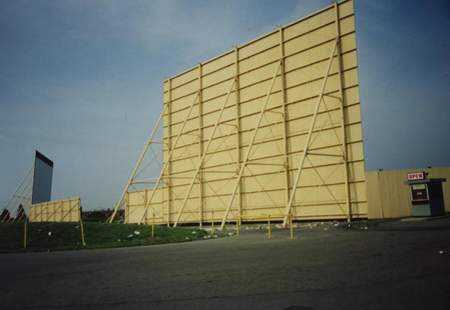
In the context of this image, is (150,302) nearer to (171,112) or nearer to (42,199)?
(171,112)

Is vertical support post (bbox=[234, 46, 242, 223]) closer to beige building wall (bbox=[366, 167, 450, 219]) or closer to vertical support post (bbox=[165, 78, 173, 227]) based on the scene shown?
vertical support post (bbox=[165, 78, 173, 227])

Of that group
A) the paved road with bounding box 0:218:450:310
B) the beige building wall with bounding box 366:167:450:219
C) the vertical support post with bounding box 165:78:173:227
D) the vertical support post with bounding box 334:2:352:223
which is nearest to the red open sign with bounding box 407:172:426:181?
the vertical support post with bounding box 334:2:352:223

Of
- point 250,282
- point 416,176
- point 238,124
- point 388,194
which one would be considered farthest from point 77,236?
point 388,194

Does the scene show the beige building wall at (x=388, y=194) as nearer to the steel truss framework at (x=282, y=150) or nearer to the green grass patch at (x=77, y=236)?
the steel truss framework at (x=282, y=150)

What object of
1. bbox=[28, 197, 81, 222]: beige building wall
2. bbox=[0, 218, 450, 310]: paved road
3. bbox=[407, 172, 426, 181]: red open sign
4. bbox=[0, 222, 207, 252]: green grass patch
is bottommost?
bbox=[0, 218, 450, 310]: paved road

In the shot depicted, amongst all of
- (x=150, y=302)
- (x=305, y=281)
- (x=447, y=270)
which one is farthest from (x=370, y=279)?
(x=150, y=302)

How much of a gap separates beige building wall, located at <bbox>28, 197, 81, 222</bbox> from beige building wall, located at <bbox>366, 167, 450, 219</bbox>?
20.6 meters

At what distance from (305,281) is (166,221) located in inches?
1213

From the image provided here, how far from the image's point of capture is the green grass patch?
14.9 meters

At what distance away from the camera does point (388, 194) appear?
25.7 meters

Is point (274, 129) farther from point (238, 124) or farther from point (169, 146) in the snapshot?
point (169, 146)

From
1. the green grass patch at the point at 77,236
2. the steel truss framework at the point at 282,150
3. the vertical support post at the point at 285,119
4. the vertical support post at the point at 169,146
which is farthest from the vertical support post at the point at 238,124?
the green grass patch at the point at 77,236

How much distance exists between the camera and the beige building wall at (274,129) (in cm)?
2447

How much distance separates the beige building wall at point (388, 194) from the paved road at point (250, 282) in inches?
683
